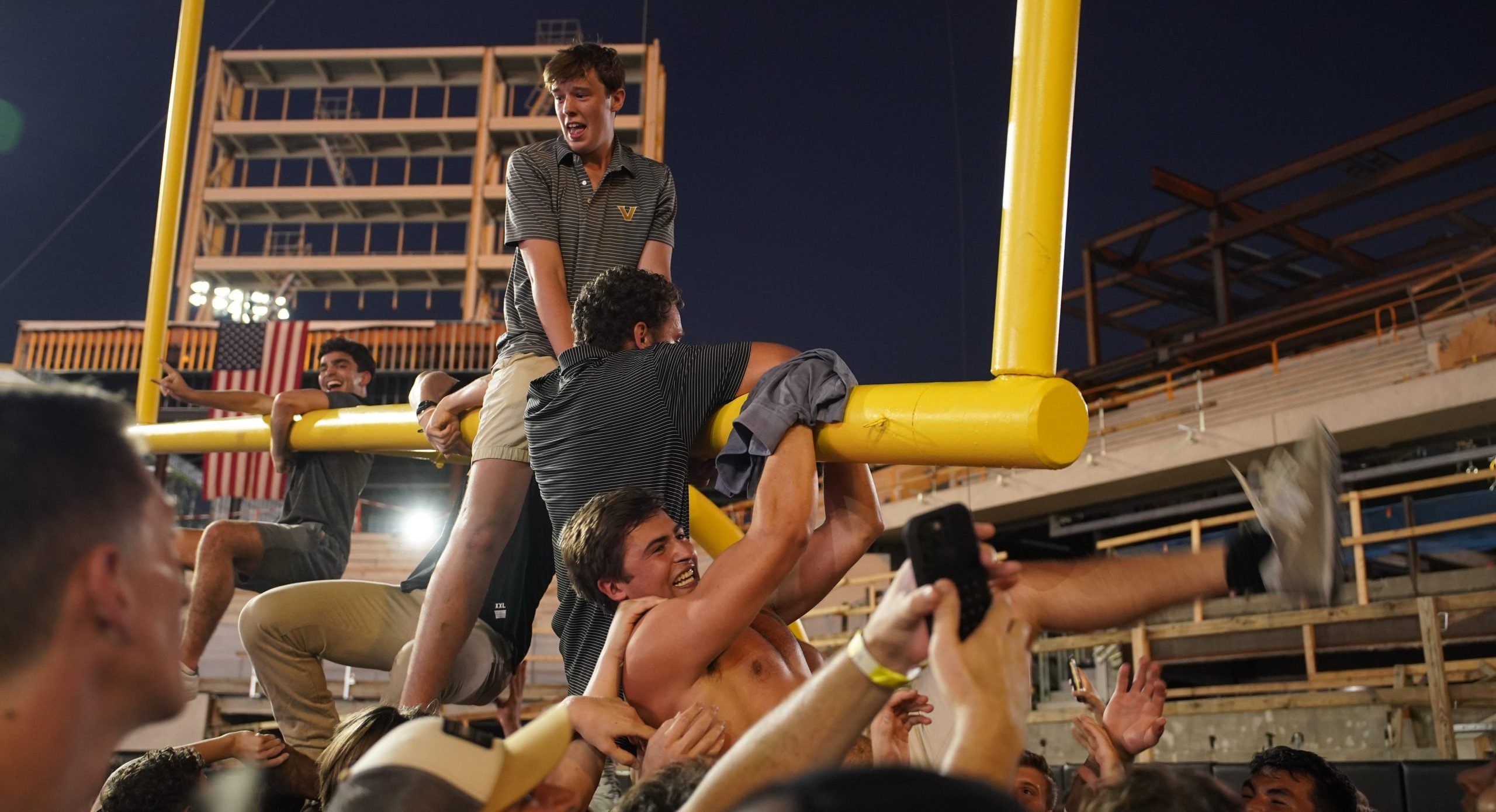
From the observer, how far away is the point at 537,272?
287 centimetres

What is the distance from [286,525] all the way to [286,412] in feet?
1.27

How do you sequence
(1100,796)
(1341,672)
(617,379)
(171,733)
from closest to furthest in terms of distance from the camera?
(1100,796) < (617,379) < (1341,672) < (171,733)

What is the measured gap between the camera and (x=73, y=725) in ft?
2.88

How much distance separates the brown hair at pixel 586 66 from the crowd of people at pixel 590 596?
0.04 feet

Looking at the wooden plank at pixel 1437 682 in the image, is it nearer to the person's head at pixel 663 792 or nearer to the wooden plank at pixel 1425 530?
the wooden plank at pixel 1425 530

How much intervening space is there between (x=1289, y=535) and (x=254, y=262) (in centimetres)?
3704

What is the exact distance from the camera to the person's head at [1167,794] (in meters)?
1.18

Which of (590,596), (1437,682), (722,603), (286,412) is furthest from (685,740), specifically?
(1437,682)

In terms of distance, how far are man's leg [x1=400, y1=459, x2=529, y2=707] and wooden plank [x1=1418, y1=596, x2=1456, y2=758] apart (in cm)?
A: 729

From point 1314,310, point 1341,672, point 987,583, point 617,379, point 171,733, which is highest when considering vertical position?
point 1314,310

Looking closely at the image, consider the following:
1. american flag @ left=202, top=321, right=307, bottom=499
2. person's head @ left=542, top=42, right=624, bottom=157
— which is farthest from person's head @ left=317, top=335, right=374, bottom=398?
american flag @ left=202, top=321, right=307, bottom=499

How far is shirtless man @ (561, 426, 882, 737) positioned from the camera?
1990mm

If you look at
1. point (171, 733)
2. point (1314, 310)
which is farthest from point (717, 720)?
point (1314, 310)

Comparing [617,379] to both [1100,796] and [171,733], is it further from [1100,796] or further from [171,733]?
[171,733]
